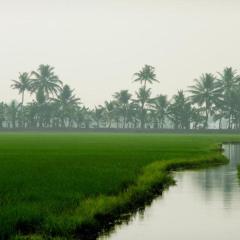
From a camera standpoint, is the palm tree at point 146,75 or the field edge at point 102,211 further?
the palm tree at point 146,75

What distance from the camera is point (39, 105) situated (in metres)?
148

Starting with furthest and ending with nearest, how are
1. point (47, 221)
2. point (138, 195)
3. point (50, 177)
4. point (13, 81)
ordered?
point (13, 81), point (50, 177), point (138, 195), point (47, 221)

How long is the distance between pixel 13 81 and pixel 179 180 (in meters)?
125

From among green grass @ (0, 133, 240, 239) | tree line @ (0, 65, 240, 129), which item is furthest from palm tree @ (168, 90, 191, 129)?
green grass @ (0, 133, 240, 239)

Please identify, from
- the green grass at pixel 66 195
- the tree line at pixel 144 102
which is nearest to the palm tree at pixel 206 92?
the tree line at pixel 144 102

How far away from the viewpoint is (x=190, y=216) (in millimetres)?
18391

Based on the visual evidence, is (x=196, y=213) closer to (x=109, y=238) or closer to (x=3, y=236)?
(x=109, y=238)

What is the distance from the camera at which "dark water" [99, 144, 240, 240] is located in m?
15.5

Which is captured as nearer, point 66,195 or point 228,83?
point 66,195

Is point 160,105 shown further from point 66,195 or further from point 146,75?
point 66,195

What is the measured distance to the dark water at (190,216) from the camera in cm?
1555

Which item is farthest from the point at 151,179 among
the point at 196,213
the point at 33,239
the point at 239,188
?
the point at 33,239

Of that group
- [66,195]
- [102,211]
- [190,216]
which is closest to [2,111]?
[66,195]

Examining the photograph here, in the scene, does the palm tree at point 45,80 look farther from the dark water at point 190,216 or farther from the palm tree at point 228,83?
the dark water at point 190,216
